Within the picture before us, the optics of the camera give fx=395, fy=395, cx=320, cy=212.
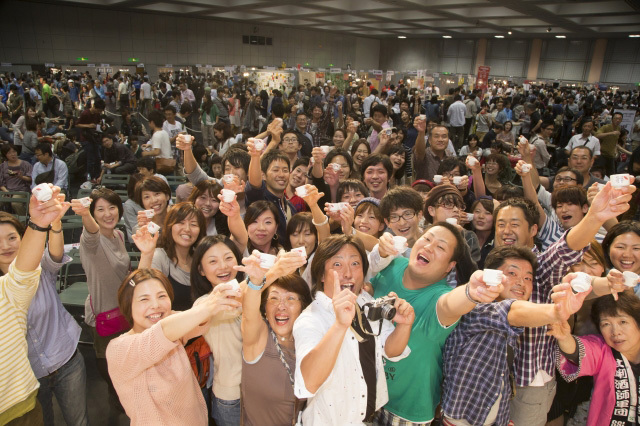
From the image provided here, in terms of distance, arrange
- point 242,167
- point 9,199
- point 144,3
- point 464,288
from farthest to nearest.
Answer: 1. point 144,3
2. point 9,199
3. point 242,167
4. point 464,288

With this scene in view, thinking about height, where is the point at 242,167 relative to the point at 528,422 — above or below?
above

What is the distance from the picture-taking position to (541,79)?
27.9 m

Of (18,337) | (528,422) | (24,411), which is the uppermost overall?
(18,337)

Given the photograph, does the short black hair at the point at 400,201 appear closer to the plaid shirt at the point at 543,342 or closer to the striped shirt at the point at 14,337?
the plaid shirt at the point at 543,342

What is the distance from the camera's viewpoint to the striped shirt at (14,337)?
191 centimetres

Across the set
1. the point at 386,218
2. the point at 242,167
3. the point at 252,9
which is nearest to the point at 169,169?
the point at 242,167

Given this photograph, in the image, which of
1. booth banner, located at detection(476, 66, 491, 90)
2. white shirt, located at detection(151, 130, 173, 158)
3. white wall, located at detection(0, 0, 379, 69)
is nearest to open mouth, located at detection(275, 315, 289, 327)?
white shirt, located at detection(151, 130, 173, 158)

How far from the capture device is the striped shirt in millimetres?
1914

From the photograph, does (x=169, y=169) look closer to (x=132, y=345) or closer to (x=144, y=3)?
(x=132, y=345)

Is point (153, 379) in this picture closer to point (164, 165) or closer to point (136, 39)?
point (164, 165)

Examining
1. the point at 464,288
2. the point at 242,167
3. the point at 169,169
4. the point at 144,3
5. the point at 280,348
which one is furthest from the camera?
the point at 144,3

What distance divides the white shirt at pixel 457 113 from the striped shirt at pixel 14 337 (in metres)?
10.8

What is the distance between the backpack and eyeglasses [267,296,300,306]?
1.76ft

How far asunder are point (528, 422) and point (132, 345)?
2.14 metres
